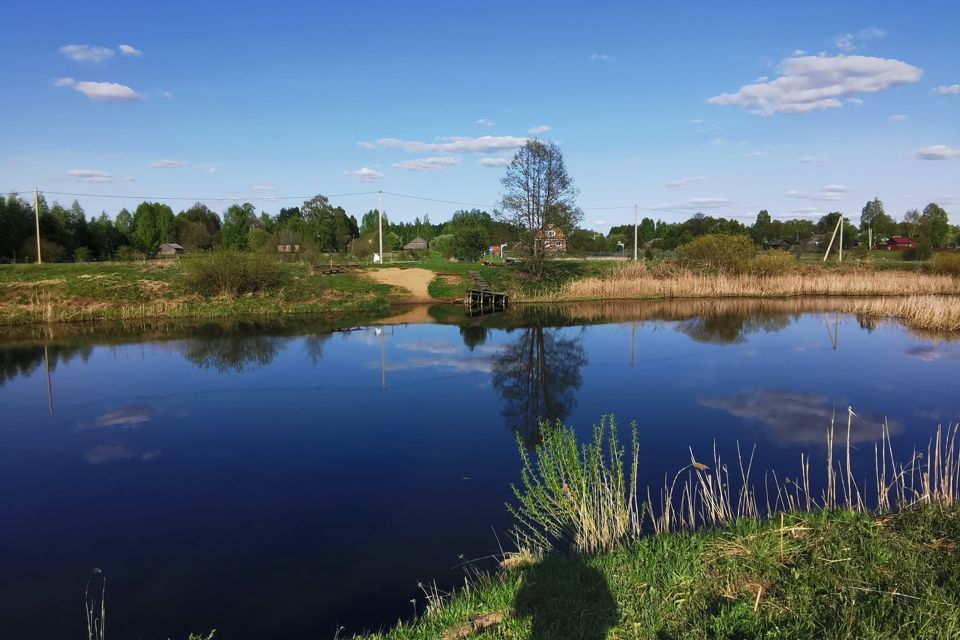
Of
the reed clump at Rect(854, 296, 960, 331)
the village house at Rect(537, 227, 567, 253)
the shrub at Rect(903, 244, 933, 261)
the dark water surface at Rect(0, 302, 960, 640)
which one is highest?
the village house at Rect(537, 227, 567, 253)

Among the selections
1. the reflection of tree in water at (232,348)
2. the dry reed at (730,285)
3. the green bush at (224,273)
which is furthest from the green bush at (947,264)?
the green bush at (224,273)

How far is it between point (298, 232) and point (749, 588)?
219ft

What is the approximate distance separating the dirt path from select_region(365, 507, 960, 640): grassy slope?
3101 cm

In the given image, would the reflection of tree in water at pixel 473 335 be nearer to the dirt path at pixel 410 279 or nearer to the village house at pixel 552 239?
the dirt path at pixel 410 279

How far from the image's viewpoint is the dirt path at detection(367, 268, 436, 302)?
36831 mm

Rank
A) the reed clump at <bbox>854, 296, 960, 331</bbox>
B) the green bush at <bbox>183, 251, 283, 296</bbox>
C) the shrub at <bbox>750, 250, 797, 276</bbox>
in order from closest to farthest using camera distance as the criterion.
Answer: the reed clump at <bbox>854, 296, 960, 331</bbox> → the green bush at <bbox>183, 251, 283, 296</bbox> → the shrub at <bbox>750, 250, 797, 276</bbox>

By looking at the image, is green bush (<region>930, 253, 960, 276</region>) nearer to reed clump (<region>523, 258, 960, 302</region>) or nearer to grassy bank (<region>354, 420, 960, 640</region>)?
reed clump (<region>523, 258, 960, 302</region>)

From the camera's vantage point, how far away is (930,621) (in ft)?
13.5

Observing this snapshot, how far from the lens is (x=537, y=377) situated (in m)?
16.8

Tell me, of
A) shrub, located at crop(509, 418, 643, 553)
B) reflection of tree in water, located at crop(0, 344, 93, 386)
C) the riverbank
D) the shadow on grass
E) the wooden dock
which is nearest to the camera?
the shadow on grass

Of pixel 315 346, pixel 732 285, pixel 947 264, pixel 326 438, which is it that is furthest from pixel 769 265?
pixel 326 438

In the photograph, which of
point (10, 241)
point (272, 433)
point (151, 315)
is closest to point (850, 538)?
point (272, 433)

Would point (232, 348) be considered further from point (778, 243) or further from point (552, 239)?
point (778, 243)

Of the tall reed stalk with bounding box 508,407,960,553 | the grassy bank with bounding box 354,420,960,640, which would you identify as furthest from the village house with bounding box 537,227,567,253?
the grassy bank with bounding box 354,420,960,640
